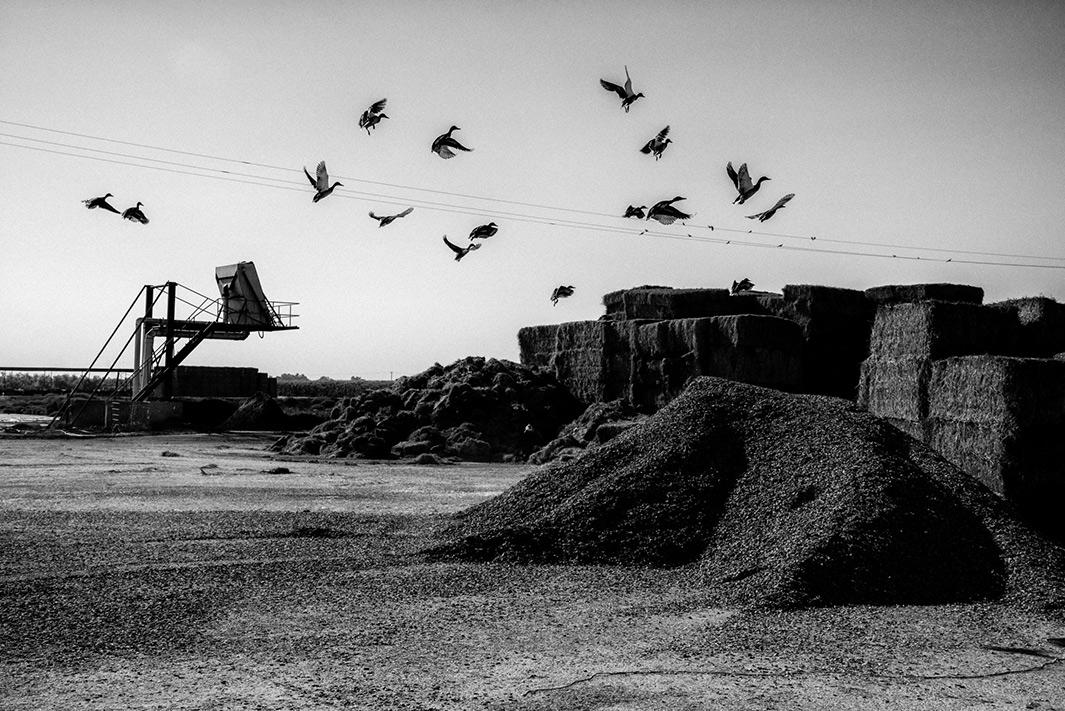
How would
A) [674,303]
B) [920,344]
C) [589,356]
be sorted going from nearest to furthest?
[920,344] < [674,303] < [589,356]

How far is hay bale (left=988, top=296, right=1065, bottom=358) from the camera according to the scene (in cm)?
1383

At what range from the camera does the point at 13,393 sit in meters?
48.9

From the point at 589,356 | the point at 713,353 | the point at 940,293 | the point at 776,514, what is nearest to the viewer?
the point at 776,514

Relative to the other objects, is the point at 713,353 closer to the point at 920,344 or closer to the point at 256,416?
the point at 920,344

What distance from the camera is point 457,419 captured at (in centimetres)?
2131

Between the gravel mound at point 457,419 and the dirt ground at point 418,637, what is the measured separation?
408 inches

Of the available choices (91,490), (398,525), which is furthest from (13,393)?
(398,525)

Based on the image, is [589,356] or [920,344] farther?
[589,356]

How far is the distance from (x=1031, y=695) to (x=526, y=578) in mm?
3818

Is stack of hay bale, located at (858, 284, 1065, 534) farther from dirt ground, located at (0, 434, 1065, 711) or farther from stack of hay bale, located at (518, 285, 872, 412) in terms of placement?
dirt ground, located at (0, 434, 1065, 711)

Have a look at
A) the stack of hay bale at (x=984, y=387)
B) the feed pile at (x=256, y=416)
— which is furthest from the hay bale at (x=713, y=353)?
the feed pile at (x=256, y=416)

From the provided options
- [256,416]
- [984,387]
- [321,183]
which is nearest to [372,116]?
[321,183]

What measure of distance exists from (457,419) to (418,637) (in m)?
15.4

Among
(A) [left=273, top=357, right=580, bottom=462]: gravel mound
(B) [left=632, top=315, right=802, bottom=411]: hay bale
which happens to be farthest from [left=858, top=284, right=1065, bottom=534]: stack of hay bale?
(A) [left=273, top=357, right=580, bottom=462]: gravel mound
